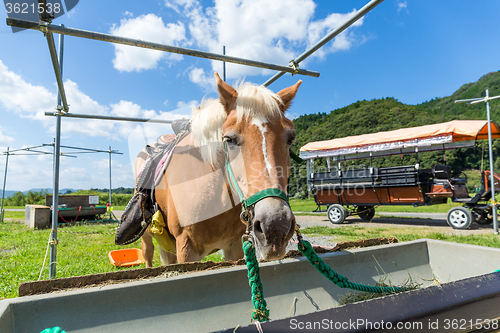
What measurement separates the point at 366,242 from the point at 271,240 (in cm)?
146

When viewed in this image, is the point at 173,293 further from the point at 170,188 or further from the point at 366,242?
the point at 366,242

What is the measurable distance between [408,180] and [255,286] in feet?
28.0

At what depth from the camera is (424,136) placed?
8.57 metres

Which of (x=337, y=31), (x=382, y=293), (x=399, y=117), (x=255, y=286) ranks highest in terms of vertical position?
(x=399, y=117)

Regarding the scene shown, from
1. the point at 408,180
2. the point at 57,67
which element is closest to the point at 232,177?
the point at 57,67

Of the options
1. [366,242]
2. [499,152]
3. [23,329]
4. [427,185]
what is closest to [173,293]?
[23,329]

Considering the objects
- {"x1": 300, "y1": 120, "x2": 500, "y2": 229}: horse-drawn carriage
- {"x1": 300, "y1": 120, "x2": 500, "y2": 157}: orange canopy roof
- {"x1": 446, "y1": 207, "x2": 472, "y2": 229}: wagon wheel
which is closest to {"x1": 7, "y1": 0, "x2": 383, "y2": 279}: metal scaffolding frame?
{"x1": 300, "y1": 120, "x2": 500, "y2": 229}: horse-drawn carriage

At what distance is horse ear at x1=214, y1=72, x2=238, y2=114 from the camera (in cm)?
162

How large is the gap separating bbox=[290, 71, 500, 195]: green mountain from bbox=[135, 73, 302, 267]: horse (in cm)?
3213

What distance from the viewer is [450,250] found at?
7.04 feet

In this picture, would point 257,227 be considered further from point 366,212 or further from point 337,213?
point 366,212

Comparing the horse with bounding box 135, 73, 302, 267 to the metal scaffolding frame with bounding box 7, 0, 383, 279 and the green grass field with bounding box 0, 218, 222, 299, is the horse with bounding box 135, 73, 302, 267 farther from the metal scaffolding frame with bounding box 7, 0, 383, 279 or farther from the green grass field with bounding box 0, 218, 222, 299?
the green grass field with bounding box 0, 218, 222, 299

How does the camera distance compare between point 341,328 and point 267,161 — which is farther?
point 267,161

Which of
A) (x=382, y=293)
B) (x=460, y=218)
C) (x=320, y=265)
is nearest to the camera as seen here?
(x=320, y=265)
